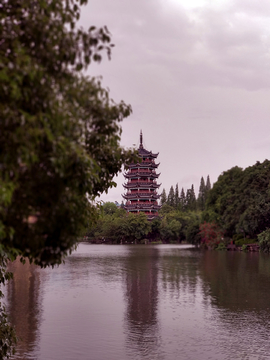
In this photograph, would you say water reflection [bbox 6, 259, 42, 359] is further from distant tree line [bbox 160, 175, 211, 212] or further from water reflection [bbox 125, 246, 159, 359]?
distant tree line [bbox 160, 175, 211, 212]

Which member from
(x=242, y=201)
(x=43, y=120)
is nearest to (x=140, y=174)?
(x=242, y=201)

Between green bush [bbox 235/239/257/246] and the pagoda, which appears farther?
the pagoda

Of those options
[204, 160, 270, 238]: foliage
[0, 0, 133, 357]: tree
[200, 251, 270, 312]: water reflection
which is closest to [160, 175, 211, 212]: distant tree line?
[204, 160, 270, 238]: foliage

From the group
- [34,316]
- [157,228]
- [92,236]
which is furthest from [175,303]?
[92,236]

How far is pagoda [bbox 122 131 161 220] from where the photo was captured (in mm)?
108750

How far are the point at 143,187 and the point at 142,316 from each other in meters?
91.8

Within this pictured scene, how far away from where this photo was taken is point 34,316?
61.6 feet

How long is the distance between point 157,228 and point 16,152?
3905 inches

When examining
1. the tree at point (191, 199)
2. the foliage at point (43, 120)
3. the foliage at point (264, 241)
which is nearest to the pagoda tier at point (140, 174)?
the tree at point (191, 199)

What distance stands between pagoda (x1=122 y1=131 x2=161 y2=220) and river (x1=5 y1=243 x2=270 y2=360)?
248 feet

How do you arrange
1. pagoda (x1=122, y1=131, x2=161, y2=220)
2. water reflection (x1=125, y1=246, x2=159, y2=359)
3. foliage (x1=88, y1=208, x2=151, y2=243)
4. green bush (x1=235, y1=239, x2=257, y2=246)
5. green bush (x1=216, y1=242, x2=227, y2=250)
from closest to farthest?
water reflection (x1=125, y1=246, x2=159, y2=359)
green bush (x1=235, y1=239, x2=257, y2=246)
green bush (x1=216, y1=242, x2=227, y2=250)
foliage (x1=88, y1=208, x2=151, y2=243)
pagoda (x1=122, y1=131, x2=161, y2=220)

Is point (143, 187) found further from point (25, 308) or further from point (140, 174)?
point (25, 308)

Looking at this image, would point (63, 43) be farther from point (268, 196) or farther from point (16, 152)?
point (268, 196)

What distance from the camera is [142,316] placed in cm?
1895
